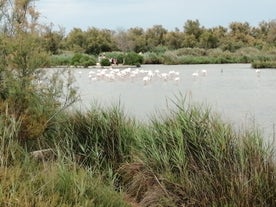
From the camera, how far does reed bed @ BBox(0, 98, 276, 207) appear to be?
402 cm

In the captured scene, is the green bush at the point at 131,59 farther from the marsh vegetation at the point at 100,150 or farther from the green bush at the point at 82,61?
the marsh vegetation at the point at 100,150

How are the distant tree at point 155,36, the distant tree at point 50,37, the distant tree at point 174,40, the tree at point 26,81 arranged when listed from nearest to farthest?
the tree at point 26,81 < the distant tree at point 50,37 < the distant tree at point 174,40 < the distant tree at point 155,36

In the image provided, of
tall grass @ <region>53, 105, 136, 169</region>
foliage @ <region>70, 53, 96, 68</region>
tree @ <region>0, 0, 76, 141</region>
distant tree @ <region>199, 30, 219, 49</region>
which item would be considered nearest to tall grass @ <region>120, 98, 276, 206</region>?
tall grass @ <region>53, 105, 136, 169</region>

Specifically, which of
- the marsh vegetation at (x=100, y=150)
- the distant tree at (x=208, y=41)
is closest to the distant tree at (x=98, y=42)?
the distant tree at (x=208, y=41)

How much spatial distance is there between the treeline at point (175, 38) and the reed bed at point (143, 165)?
33847 mm

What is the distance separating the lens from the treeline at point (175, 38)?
4503 centimetres

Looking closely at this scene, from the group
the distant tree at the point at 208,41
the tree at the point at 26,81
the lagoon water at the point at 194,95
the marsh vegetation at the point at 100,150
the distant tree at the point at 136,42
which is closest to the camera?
the marsh vegetation at the point at 100,150

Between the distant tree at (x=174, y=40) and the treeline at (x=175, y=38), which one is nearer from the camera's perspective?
the treeline at (x=175, y=38)

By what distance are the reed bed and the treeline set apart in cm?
3385

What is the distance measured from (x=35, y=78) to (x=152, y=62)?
30783 millimetres

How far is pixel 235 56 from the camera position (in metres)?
40.4

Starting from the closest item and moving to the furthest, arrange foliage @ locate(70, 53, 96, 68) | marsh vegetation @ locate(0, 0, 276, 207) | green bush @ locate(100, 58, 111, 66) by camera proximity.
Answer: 1. marsh vegetation @ locate(0, 0, 276, 207)
2. foliage @ locate(70, 53, 96, 68)
3. green bush @ locate(100, 58, 111, 66)

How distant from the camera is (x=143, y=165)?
219 inches

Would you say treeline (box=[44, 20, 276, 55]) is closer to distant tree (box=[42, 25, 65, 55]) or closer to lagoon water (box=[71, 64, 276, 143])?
lagoon water (box=[71, 64, 276, 143])
